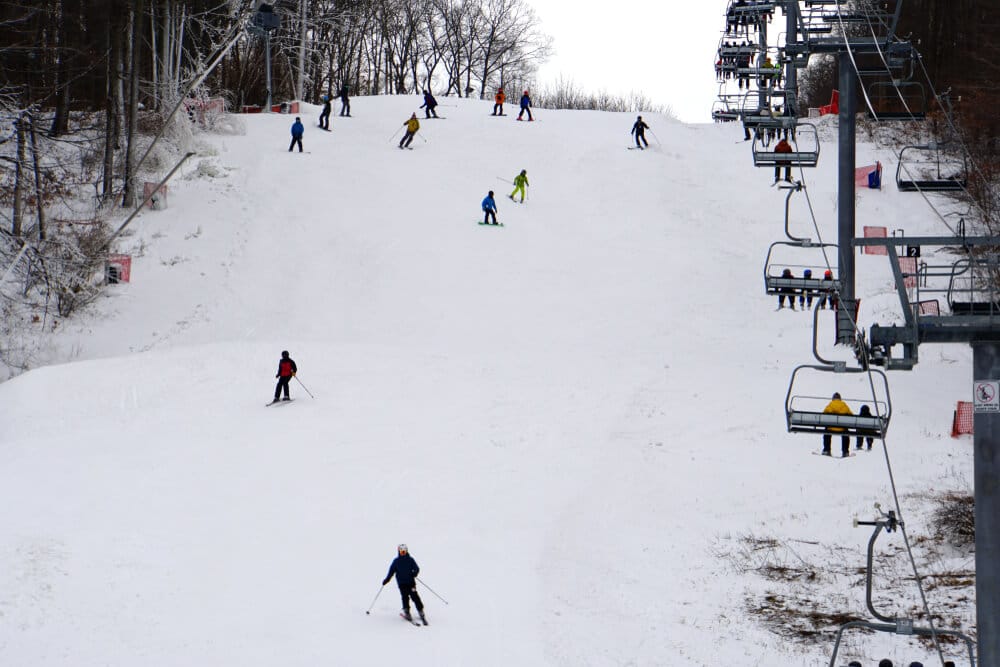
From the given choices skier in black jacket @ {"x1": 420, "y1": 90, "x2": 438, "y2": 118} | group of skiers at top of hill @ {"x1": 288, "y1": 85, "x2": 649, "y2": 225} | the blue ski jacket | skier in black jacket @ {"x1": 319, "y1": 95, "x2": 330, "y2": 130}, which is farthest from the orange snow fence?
skier in black jacket @ {"x1": 319, "y1": 95, "x2": 330, "y2": 130}

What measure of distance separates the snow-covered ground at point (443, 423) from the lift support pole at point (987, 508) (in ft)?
11.3

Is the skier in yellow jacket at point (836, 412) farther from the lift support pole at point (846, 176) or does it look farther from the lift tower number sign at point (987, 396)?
the lift tower number sign at point (987, 396)

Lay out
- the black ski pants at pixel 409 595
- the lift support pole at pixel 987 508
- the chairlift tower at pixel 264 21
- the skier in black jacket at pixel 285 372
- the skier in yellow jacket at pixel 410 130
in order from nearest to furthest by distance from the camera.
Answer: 1. the lift support pole at pixel 987 508
2. the black ski pants at pixel 409 595
3. the skier in black jacket at pixel 285 372
4. the skier in yellow jacket at pixel 410 130
5. the chairlift tower at pixel 264 21

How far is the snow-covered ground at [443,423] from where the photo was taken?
15430 millimetres

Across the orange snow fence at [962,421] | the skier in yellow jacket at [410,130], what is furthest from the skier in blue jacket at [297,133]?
the orange snow fence at [962,421]

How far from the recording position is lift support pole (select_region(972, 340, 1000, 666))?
38.2 ft

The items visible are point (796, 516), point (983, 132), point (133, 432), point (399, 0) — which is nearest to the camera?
point (796, 516)

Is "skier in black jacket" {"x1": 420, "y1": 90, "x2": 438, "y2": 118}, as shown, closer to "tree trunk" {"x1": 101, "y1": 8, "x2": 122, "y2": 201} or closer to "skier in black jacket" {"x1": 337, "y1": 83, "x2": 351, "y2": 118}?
"skier in black jacket" {"x1": 337, "y1": 83, "x2": 351, "y2": 118}

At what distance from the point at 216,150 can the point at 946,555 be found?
2985 centimetres

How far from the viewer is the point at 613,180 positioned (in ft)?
131

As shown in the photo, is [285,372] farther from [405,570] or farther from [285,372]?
[405,570]

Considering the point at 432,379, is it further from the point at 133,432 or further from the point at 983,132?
the point at 983,132

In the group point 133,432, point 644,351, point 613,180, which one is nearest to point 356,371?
point 133,432

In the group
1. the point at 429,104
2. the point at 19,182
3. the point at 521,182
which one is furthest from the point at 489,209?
the point at 19,182
